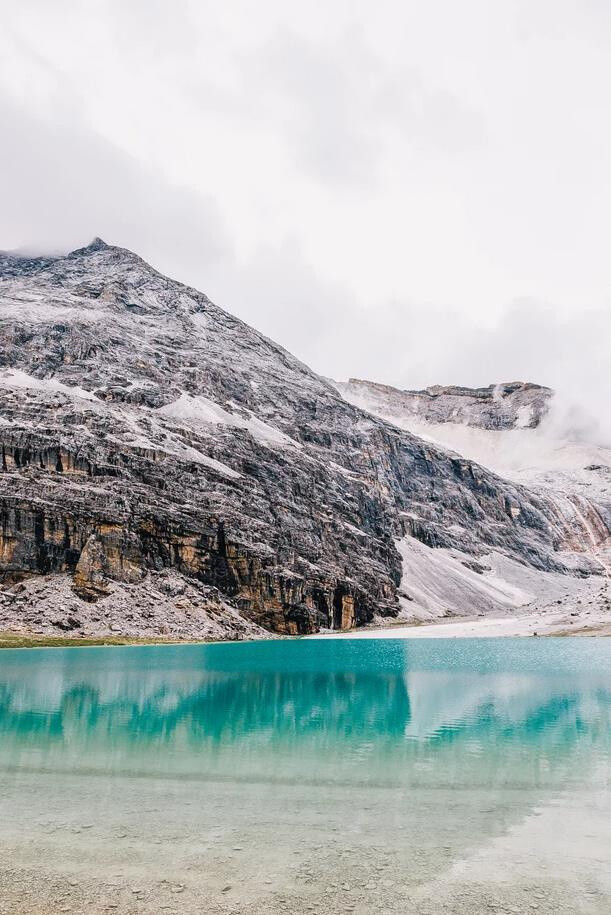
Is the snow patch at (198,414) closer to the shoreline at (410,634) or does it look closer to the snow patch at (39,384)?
the snow patch at (39,384)

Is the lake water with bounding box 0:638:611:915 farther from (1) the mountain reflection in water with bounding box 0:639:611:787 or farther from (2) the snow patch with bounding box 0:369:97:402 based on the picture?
(2) the snow patch with bounding box 0:369:97:402

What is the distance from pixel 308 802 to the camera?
20641mm

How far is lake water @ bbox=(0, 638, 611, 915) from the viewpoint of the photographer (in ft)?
46.4

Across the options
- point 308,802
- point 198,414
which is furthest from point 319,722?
point 198,414

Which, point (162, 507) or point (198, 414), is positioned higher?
point (198, 414)

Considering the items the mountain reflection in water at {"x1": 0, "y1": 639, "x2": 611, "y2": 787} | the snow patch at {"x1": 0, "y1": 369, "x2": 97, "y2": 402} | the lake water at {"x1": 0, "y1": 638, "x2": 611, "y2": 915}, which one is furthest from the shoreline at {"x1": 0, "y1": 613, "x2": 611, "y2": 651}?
the snow patch at {"x1": 0, "y1": 369, "x2": 97, "y2": 402}

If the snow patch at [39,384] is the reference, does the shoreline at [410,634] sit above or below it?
below

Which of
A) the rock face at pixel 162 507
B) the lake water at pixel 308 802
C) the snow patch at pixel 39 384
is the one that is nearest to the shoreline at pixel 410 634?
the rock face at pixel 162 507

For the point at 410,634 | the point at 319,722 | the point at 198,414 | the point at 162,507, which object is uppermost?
the point at 198,414

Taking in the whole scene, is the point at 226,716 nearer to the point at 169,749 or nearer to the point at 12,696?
the point at 169,749

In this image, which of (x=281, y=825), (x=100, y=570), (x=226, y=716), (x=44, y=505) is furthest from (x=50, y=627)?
(x=281, y=825)

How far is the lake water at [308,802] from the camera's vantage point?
1413 cm

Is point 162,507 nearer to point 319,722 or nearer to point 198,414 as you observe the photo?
point 198,414

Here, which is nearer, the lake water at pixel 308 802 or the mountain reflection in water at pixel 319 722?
the lake water at pixel 308 802
